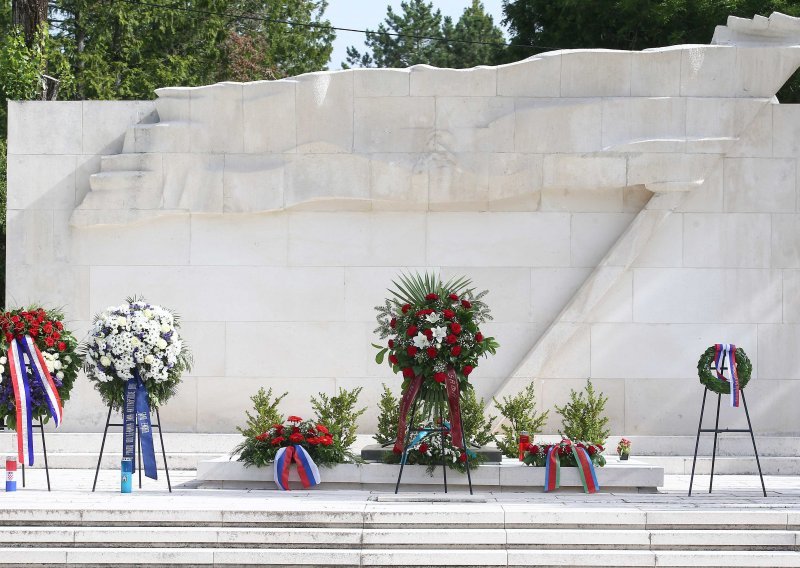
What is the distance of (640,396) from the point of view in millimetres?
17938

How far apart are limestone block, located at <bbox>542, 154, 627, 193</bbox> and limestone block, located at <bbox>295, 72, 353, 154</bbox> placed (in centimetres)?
286

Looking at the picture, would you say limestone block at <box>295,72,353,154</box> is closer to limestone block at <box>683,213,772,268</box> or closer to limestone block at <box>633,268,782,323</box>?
limestone block at <box>633,268,782,323</box>

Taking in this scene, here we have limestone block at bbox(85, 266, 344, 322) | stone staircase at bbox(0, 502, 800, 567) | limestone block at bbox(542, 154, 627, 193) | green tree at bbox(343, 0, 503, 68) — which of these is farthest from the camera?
green tree at bbox(343, 0, 503, 68)

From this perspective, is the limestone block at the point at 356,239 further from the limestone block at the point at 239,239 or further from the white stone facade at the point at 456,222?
the limestone block at the point at 239,239

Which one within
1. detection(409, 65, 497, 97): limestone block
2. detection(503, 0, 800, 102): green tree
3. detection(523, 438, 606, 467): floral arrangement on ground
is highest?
detection(503, 0, 800, 102): green tree

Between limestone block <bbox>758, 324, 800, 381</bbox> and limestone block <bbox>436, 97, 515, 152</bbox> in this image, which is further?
limestone block <bbox>758, 324, 800, 381</bbox>

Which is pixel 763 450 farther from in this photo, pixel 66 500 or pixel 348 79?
pixel 66 500

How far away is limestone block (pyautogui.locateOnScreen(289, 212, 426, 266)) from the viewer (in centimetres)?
1794

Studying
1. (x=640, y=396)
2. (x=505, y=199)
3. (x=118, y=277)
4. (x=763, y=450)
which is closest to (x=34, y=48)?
(x=118, y=277)

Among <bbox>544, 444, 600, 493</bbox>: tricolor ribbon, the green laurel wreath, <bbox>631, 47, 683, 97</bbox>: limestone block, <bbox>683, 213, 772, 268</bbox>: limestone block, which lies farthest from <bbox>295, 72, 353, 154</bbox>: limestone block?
the green laurel wreath

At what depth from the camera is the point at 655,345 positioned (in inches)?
707

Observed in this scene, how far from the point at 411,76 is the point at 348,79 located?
2.94 ft

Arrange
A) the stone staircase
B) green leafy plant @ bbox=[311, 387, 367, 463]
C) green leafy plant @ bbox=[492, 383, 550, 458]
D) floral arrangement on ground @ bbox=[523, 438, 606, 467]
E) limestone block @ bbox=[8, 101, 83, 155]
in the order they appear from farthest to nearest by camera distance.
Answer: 1. limestone block @ bbox=[8, 101, 83, 155]
2. green leafy plant @ bbox=[492, 383, 550, 458]
3. green leafy plant @ bbox=[311, 387, 367, 463]
4. floral arrangement on ground @ bbox=[523, 438, 606, 467]
5. the stone staircase

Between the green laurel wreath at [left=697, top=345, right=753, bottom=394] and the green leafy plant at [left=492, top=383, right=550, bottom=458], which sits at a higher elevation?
the green laurel wreath at [left=697, top=345, right=753, bottom=394]
